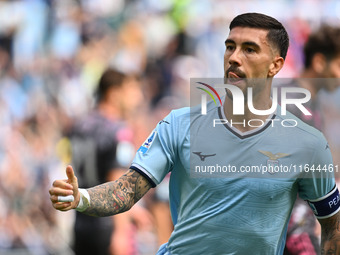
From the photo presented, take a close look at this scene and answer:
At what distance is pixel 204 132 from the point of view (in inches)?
154

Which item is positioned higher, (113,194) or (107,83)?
(107,83)

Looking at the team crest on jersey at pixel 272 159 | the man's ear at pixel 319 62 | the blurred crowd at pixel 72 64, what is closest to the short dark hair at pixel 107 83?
the blurred crowd at pixel 72 64

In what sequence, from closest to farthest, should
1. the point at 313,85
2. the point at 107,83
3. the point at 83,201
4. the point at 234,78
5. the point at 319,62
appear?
the point at 83,201
the point at 234,78
the point at 313,85
the point at 319,62
the point at 107,83

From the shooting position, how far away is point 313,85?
6016 millimetres

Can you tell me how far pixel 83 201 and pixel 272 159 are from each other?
40.2 inches

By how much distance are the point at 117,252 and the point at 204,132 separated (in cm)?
411

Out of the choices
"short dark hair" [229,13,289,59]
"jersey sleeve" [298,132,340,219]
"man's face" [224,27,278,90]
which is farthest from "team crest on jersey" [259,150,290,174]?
"short dark hair" [229,13,289,59]

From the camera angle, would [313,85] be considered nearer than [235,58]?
No

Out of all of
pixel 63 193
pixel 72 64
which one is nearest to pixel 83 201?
pixel 63 193

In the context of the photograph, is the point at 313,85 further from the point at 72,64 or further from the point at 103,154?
the point at 72,64

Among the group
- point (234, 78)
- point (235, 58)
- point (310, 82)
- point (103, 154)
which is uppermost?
point (235, 58)

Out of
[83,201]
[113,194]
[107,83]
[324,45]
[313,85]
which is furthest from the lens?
[107,83]

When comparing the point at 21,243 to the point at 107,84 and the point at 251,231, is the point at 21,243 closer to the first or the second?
the point at 107,84

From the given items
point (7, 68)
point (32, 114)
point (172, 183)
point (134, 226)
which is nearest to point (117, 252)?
point (134, 226)
